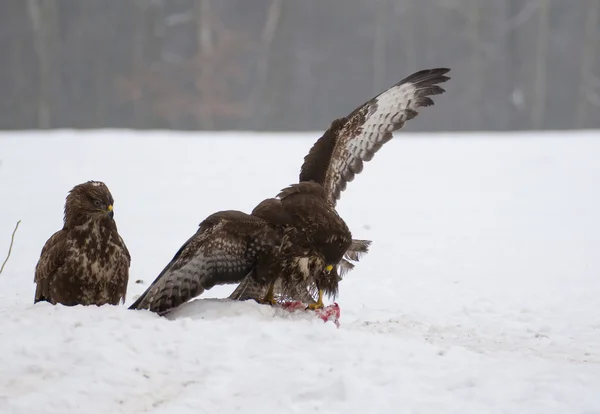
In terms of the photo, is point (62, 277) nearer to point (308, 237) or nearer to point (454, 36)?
point (308, 237)

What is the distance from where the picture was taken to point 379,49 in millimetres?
31578

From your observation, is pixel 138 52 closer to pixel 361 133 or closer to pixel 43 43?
pixel 43 43

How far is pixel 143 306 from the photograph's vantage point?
15.0 ft

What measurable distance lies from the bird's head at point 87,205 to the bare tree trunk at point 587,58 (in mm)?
28024

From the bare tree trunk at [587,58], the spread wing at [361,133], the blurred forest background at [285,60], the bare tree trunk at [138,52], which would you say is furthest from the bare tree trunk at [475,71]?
the spread wing at [361,133]

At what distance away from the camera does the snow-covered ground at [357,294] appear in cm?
359

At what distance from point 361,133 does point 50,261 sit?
2375 mm

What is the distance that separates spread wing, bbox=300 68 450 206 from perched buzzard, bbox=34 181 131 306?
1441 mm

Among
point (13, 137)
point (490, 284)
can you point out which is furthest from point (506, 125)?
point (490, 284)

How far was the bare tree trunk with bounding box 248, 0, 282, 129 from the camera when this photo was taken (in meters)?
30.1

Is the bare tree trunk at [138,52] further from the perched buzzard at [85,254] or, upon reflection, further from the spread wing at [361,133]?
the perched buzzard at [85,254]

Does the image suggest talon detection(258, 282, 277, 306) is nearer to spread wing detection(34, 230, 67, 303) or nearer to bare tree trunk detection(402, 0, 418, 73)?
spread wing detection(34, 230, 67, 303)

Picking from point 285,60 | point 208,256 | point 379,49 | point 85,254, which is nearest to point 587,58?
point 379,49

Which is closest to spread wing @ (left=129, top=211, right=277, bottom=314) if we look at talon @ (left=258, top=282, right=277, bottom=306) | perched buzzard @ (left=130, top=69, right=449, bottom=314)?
perched buzzard @ (left=130, top=69, right=449, bottom=314)
